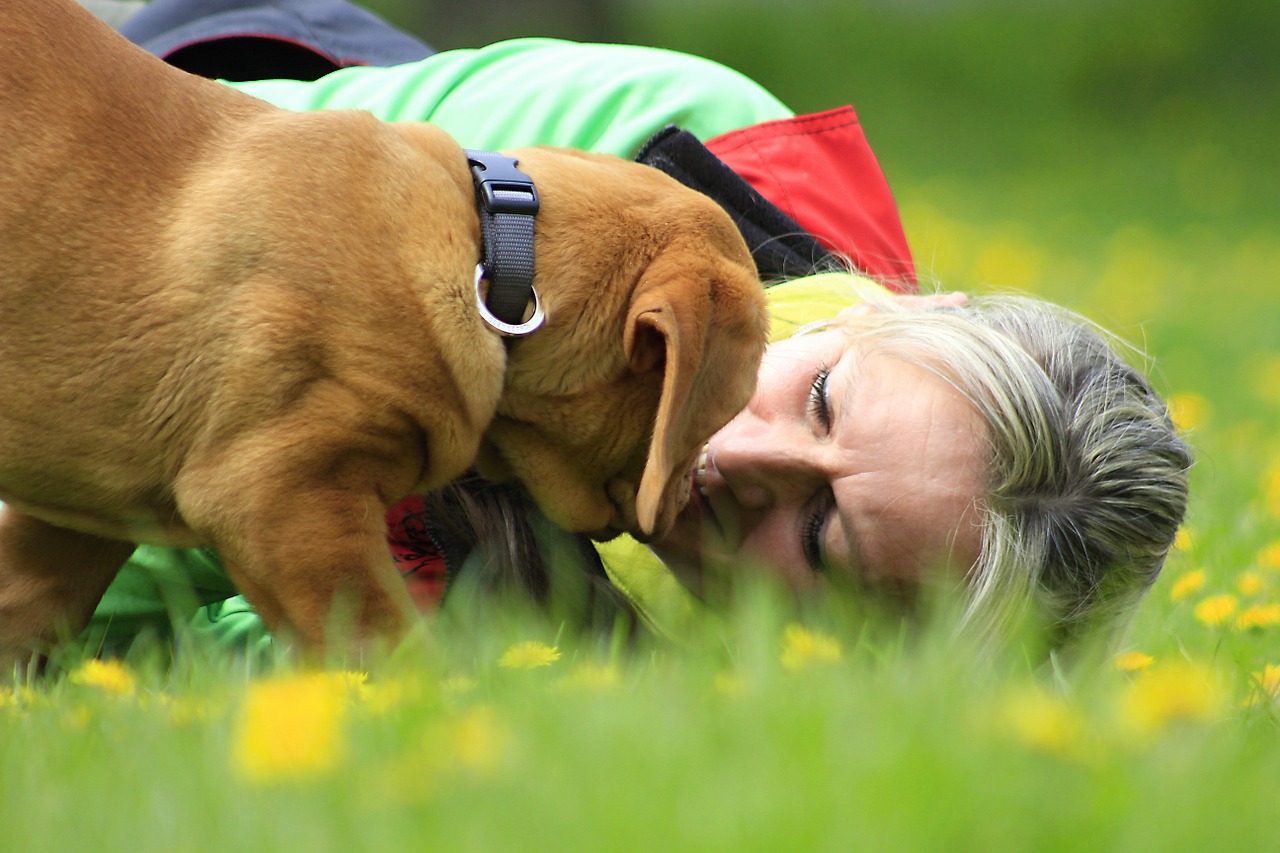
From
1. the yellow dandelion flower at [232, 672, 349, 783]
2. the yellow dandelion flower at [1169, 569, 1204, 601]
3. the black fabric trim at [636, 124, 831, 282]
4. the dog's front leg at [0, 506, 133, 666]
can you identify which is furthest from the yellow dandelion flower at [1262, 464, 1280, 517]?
the yellow dandelion flower at [232, 672, 349, 783]

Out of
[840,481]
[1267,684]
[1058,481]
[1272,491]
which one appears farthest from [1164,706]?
[1272,491]

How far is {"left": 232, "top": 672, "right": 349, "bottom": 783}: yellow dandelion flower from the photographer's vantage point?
1.35 meters

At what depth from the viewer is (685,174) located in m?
3.30

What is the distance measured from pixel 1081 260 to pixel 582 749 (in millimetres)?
8764

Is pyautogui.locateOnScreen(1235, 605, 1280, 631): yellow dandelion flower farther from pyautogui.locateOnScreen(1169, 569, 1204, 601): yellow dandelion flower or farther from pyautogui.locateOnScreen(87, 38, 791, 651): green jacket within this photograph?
pyautogui.locateOnScreen(87, 38, 791, 651): green jacket

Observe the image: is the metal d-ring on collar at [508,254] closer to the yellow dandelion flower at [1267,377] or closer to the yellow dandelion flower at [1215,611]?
the yellow dandelion flower at [1215,611]

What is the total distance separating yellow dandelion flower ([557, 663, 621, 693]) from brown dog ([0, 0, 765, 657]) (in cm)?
36

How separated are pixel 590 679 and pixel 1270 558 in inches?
87.2

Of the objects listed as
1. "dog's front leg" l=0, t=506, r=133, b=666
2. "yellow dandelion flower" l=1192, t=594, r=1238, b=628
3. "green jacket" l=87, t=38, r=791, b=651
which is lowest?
"dog's front leg" l=0, t=506, r=133, b=666

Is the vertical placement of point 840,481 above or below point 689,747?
below

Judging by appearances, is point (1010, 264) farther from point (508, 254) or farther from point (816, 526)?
point (508, 254)

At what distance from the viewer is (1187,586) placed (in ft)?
10.3

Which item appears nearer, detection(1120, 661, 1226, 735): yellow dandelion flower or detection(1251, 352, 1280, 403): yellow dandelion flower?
detection(1120, 661, 1226, 735): yellow dandelion flower

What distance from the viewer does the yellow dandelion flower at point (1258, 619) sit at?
2.85 m
